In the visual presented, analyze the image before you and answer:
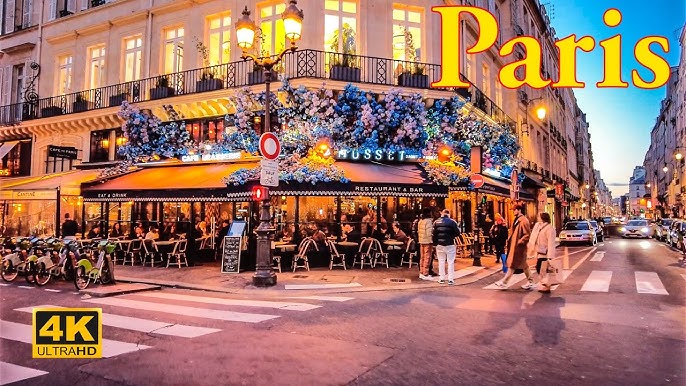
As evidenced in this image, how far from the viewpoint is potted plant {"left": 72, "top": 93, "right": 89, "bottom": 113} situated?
762 inches

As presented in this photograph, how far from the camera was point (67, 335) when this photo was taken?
18.1 ft

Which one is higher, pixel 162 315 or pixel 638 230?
pixel 638 230

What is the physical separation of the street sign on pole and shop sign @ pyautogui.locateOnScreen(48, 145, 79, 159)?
1301cm

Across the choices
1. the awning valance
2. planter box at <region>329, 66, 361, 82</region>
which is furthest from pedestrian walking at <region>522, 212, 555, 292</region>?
planter box at <region>329, 66, 361, 82</region>

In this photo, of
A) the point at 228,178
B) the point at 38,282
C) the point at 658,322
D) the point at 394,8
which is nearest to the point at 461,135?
the point at 394,8

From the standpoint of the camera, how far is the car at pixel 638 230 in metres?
32.7

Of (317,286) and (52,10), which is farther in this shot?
(52,10)

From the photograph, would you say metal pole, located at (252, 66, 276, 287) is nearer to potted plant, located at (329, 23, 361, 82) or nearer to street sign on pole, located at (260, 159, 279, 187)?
street sign on pole, located at (260, 159, 279, 187)

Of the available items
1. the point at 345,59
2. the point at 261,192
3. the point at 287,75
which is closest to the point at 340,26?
the point at 345,59

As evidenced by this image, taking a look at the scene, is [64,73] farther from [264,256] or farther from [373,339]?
[373,339]

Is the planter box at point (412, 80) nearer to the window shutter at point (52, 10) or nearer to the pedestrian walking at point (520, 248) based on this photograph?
the pedestrian walking at point (520, 248)

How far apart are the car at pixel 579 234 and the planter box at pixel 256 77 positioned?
1975 centimetres

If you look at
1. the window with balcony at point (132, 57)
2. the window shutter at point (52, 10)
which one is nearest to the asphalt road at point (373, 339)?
the window with balcony at point (132, 57)

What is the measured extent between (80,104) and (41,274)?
451 inches
